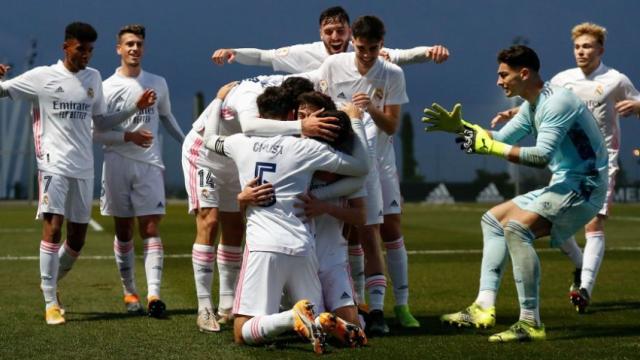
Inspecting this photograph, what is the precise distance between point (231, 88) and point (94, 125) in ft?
6.73

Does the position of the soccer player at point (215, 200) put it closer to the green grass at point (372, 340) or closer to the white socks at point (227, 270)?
the white socks at point (227, 270)

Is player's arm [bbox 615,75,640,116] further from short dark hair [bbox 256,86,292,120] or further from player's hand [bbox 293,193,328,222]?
player's hand [bbox 293,193,328,222]

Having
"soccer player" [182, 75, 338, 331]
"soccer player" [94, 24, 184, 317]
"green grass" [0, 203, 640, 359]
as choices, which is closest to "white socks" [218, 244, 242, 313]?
"soccer player" [182, 75, 338, 331]

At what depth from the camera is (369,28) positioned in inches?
279

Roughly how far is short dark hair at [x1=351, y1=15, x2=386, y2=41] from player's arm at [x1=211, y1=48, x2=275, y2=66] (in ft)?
4.64

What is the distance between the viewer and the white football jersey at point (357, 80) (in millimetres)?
7512

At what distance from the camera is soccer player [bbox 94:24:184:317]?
8961mm

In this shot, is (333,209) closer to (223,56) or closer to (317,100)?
(317,100)

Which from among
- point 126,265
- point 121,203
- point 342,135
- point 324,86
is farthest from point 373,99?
point 126,265

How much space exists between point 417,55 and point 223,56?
1.61 meters

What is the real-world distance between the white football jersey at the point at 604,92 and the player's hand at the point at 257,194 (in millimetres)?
4319

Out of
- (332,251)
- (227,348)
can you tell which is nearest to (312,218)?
(332,251)

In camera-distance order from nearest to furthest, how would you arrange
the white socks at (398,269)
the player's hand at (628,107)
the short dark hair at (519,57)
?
the short dark hair at (519,57) → the white socks at (398,269) → the player's hand at (628,107)

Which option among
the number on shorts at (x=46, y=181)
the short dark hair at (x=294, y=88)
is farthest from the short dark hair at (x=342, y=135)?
the number on shorts at (x=46, y=181)
